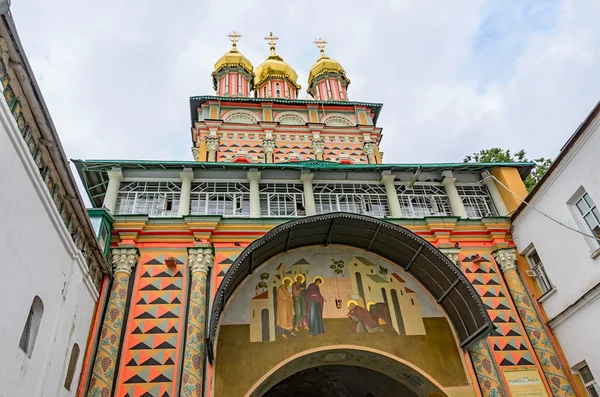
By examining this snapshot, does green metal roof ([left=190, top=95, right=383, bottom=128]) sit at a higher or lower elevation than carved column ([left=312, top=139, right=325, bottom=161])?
higher

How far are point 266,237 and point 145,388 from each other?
176 inches

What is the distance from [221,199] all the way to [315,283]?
3.96m

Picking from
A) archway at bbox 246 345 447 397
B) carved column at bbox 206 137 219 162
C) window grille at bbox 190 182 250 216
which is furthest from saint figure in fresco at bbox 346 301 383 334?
carved column at bbox 206 137 219 162

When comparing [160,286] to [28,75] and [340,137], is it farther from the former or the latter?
[340,137]

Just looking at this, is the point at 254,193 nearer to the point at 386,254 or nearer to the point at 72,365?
the point at 386,254

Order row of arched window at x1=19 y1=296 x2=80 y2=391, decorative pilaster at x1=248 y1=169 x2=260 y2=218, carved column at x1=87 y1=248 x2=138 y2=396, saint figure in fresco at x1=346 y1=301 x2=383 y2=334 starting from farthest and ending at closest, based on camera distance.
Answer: decorative pilaster at x1=248 y1=169 x2=260 y2=218 → saint figure in fresco at x1=346 y1=301 x2=383 y2=334 → carved column at x1=87 y1=248 x2=138 y2=396 → row of arched window at x1=19 y1=296 x2=80 y2=391

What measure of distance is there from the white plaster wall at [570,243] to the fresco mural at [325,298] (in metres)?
3.18

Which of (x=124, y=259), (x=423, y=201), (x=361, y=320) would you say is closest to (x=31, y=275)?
(x=124, y=259)

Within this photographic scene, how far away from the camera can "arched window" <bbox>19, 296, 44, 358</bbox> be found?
8.20 meters

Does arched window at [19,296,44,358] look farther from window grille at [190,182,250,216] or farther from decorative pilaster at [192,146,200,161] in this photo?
decorative pilaster at [192,146,200,161]

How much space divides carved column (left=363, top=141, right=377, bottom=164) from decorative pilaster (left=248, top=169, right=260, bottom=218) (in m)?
7.93

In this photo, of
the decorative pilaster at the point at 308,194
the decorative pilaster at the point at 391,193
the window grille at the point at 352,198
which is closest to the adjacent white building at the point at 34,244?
the decorative pilaster at the point at 308,194

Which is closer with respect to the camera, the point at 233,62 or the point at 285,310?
the point at 285,310

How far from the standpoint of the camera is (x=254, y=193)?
1484 cm
